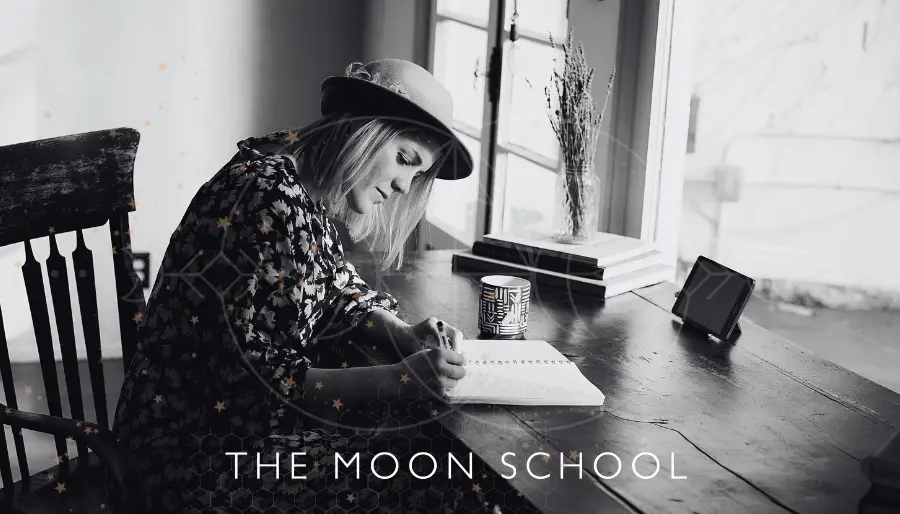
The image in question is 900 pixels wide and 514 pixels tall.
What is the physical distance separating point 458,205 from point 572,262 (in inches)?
50.6

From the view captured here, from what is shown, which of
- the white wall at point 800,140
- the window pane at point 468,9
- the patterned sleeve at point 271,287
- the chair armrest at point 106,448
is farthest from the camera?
the window pane at point 468,9

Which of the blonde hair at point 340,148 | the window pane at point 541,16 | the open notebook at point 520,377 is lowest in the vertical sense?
the open notebook at point 520,377

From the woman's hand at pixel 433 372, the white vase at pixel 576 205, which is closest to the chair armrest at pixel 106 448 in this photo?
the woman's hand at pixel 433 372

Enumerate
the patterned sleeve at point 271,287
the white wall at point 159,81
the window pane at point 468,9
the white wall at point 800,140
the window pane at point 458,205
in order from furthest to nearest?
the white wall at point 159,81
the window pane at point 458,205
the window pane at point 468,9
the white wall at point 800,140
the patterned sleeve at point 271,287

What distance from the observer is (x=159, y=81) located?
3.11 metres

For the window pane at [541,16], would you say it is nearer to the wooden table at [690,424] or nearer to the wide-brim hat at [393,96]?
the wide-brim hat at [393,96]

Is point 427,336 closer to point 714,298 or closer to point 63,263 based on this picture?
point 714,298

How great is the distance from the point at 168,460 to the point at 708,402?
0.74 metres

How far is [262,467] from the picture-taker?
1.19m

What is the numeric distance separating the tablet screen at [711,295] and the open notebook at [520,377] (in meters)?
0.29

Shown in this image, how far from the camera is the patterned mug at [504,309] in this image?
1357 millimetres

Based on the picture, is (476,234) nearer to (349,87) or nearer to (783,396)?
(349,87)

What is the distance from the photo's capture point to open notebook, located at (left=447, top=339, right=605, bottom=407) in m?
1.06

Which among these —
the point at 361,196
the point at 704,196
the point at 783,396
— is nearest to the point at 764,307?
the point at 704,196
